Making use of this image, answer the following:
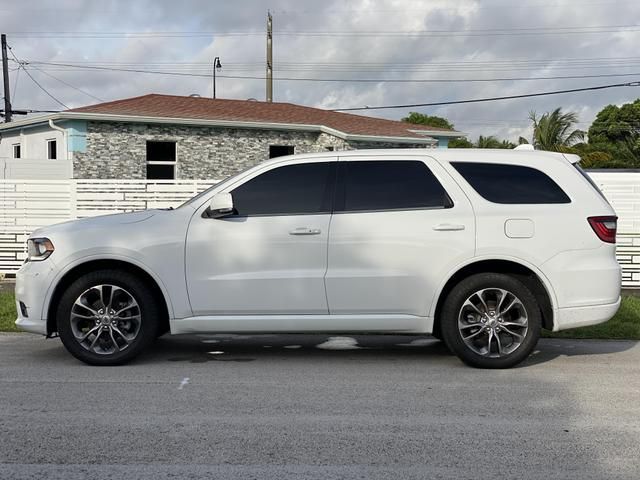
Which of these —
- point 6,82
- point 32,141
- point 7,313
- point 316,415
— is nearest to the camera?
point 316,415

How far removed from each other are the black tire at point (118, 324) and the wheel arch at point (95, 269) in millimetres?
73

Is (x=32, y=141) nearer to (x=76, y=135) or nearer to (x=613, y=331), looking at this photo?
(x=76, y=135)

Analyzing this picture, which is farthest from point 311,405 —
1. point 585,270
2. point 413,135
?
point 413,135

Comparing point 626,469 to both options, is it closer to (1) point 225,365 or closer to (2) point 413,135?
(1) point 225,365

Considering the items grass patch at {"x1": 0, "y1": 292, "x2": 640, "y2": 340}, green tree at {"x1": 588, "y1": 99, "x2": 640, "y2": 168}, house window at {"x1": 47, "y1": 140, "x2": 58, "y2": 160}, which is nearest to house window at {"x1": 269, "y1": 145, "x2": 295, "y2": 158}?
house window at {"x1": 47, "y1": 140, "x2": 58, "y2": 160}

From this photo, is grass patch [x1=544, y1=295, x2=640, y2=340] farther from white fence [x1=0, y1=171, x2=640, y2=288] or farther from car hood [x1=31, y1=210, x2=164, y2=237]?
car hood [x1=31, y1=210, x2=164, y2=237]

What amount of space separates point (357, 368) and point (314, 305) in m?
0.73

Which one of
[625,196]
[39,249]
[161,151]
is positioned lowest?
[39,249]

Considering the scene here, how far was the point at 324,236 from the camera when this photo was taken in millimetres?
6395

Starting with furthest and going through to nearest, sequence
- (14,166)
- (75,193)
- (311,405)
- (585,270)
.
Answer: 1. (14,166)
2. (75,193)
3. (585,270)
4. (311,405)

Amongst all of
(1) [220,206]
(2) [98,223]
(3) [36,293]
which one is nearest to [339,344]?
(1) [220,206]

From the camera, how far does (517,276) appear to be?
660cm

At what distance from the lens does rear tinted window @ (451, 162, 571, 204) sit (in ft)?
21.4

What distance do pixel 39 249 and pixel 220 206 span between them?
167 cm
